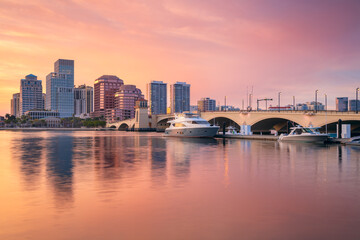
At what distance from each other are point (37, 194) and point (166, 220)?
9.08 meters

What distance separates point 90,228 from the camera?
11938 mm

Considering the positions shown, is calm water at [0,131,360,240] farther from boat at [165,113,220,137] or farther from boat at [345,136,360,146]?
boat at [165,113,220,137]

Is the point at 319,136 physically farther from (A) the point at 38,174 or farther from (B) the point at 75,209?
(B) the point at 75,209

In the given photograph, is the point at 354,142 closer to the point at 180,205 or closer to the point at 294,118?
the point at 294,118

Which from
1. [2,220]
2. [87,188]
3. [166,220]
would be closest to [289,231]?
[166,220]

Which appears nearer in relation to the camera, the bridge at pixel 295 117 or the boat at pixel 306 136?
the boat at pixel 306 136

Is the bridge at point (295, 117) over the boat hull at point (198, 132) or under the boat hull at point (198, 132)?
over

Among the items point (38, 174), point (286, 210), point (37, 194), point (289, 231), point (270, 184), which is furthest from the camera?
point (38, 174)

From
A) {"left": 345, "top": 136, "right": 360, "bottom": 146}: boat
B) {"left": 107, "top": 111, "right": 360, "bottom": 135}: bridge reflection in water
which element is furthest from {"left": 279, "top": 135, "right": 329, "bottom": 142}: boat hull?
{"left": 107, "top": 111, "right": 360, "bottom": 135}: bridge reflection in water

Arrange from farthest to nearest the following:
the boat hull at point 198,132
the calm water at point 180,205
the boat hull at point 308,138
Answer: the boat hull at point 198,132 → the boat hull at point 308,138 → the calm water at point 180,205

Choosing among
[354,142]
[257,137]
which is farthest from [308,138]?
[257,137]

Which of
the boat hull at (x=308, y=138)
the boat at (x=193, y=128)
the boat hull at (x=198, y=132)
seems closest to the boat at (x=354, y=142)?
the boat hull at (x=308, y=138)

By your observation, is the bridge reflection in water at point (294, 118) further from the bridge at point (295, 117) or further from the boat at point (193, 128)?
the boat at point (193, 128)

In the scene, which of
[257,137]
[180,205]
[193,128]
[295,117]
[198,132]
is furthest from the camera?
[295,117]
